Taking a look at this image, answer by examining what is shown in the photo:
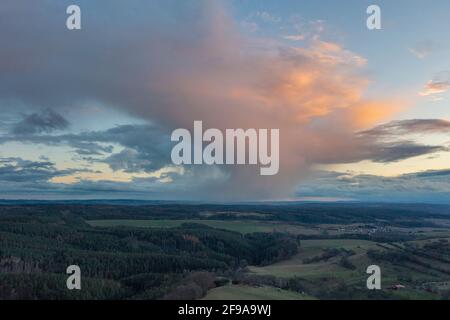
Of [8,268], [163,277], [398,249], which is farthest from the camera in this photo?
[398,249]

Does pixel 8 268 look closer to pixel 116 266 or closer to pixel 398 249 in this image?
pixel 116 266
